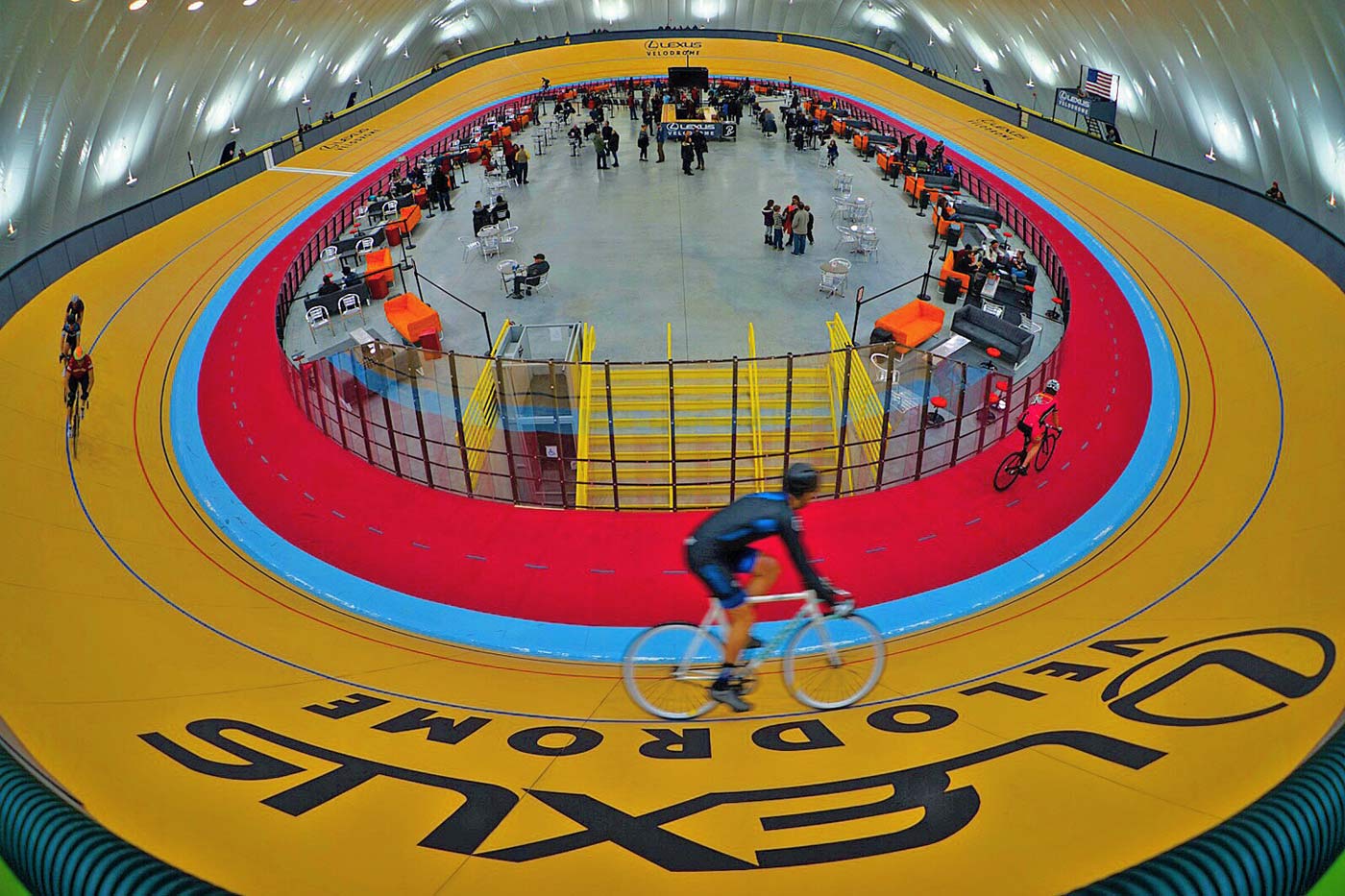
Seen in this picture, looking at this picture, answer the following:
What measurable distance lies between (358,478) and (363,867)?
7.10 m

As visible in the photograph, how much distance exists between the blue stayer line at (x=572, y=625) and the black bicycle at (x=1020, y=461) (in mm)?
832

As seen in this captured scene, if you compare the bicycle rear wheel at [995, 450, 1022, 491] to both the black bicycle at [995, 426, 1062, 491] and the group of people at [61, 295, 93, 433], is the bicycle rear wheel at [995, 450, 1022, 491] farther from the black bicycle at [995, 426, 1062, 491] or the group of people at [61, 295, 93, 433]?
the group of people at [61, 295, 93, 433]

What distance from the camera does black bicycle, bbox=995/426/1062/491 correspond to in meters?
8.95

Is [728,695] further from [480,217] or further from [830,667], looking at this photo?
[480,217]

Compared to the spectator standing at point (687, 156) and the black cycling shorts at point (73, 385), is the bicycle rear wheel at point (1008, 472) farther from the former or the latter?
the spectator standing at point (687, 156)

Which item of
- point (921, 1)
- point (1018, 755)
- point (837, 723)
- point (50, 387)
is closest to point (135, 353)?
point (50, 387)

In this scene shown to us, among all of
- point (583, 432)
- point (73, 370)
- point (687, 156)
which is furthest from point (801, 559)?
point (687, 156)

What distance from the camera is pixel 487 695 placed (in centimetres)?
587

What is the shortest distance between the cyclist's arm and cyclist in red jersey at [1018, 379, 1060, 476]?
5.57 metres

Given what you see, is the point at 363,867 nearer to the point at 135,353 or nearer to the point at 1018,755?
the point at 1018,755

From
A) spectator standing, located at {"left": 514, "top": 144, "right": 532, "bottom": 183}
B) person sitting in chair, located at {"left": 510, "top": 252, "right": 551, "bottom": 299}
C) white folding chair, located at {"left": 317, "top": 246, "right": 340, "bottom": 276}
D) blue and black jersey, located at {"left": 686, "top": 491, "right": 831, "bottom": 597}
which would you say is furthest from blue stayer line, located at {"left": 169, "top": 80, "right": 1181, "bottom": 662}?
spectator standing, located at {"left": 514, "top": 144, "right": 532, "bottom": 183}

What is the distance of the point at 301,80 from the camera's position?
31.1m

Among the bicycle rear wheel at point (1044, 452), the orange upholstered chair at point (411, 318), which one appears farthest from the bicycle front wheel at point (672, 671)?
the orange upholstered chair at point (411, 318)

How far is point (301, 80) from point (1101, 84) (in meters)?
29.3
